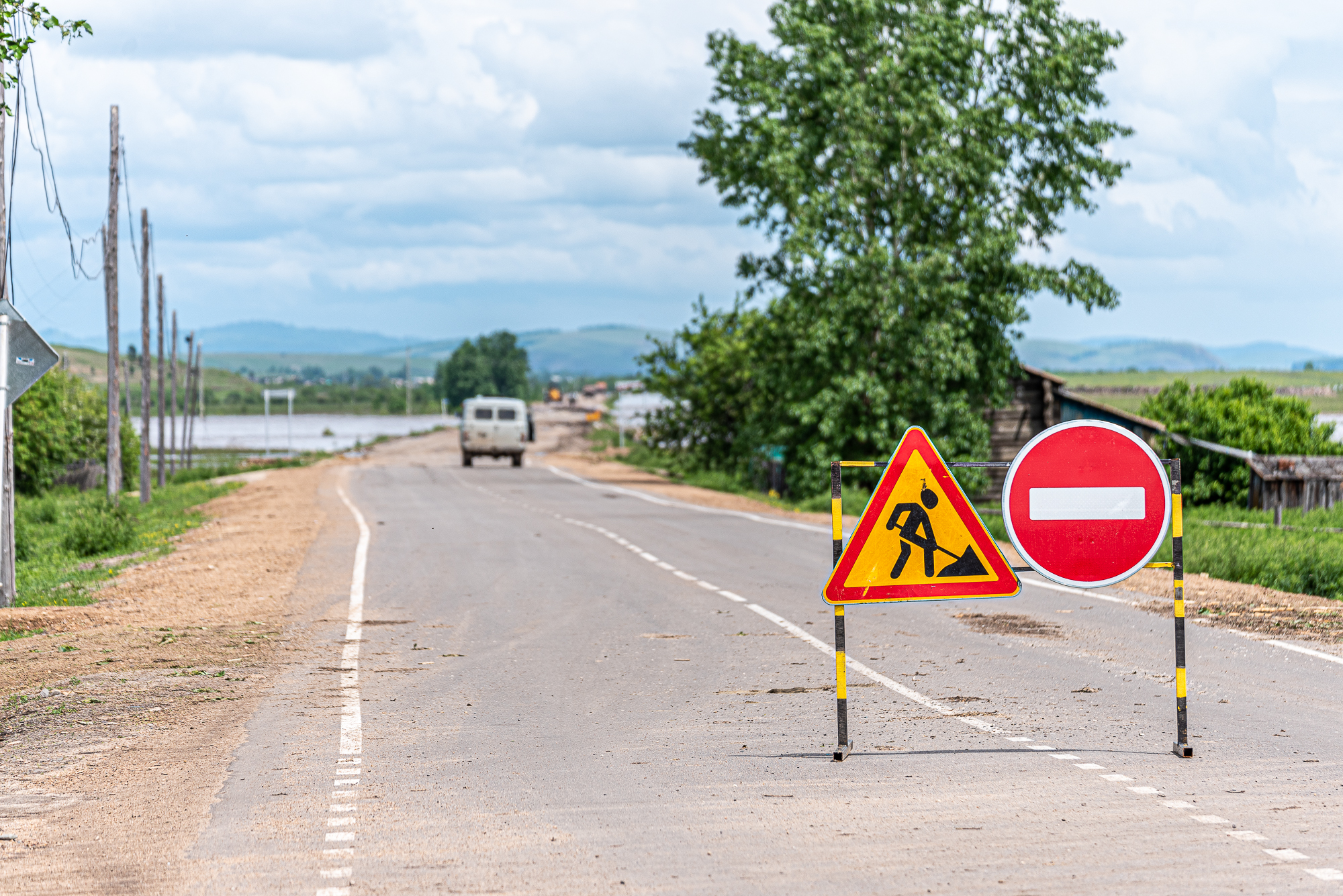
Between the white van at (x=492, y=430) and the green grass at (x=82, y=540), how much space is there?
58.7 feet

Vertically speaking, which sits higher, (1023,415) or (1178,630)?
(1023,415)

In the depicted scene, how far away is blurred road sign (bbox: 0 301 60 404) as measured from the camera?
47.4 feet

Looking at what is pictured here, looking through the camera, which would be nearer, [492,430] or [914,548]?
[914,548]

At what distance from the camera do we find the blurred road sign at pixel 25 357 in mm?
14438

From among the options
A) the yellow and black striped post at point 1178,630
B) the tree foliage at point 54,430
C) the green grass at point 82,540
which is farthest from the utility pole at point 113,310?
the yellow and black striped post at point 1178,630

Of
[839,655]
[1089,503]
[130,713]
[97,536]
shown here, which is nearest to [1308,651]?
[1089,503]

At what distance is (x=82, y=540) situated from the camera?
23.0m

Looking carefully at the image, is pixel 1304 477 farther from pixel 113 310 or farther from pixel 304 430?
pixel 304 430

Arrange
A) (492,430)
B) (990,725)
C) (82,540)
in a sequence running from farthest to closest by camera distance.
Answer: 1. (492,430)
2. (82,540)
3. (990,725)

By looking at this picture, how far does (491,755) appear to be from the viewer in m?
7.70

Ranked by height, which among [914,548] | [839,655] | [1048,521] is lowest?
[839,655]

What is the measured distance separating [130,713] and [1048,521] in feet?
19.6

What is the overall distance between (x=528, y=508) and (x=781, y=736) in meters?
23.0

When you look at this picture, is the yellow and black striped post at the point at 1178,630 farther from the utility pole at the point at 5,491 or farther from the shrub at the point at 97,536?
the shrub at the point at 97,536
